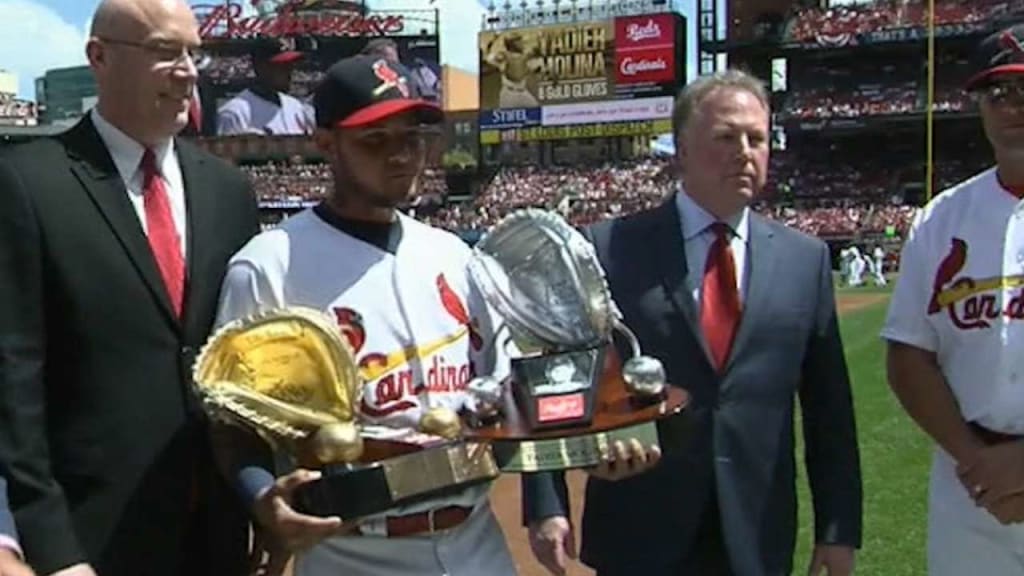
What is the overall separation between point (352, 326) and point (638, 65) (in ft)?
158

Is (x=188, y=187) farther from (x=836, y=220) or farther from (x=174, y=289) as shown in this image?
(x=836, y=220)

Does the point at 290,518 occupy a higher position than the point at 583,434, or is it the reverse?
the point at 583,434

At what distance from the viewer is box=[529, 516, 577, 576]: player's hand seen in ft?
9.71

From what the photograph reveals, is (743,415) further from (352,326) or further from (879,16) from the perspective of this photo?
(879,16)

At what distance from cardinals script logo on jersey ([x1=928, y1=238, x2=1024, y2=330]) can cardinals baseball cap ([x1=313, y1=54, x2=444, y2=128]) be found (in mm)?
1432

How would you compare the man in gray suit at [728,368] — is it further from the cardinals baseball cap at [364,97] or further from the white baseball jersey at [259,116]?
the white baseball jersey at [259,116]

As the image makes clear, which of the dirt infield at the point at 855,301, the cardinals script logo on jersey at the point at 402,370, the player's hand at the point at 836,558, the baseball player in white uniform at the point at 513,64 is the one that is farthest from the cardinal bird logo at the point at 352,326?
the baseball player in white uniform at the point at 513,64

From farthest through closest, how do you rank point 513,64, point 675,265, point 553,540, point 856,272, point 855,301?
point 513,64
point 856,272
point 855,301
point 675,265
point 553,540

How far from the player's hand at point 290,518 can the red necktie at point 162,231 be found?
0.62 meters

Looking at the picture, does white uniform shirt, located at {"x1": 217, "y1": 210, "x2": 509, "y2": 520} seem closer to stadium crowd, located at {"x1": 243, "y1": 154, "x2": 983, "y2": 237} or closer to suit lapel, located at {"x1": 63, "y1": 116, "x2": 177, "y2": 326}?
suit lapel, located at {"x1": 63, "y1": 116, "x2": 177, "y2": 326}

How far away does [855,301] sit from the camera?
26500mm

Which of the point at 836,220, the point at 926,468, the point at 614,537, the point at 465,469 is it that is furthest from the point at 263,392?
the point at 836,220

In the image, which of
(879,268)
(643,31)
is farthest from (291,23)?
(879,268)

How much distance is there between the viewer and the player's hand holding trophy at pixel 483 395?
2.36 m
